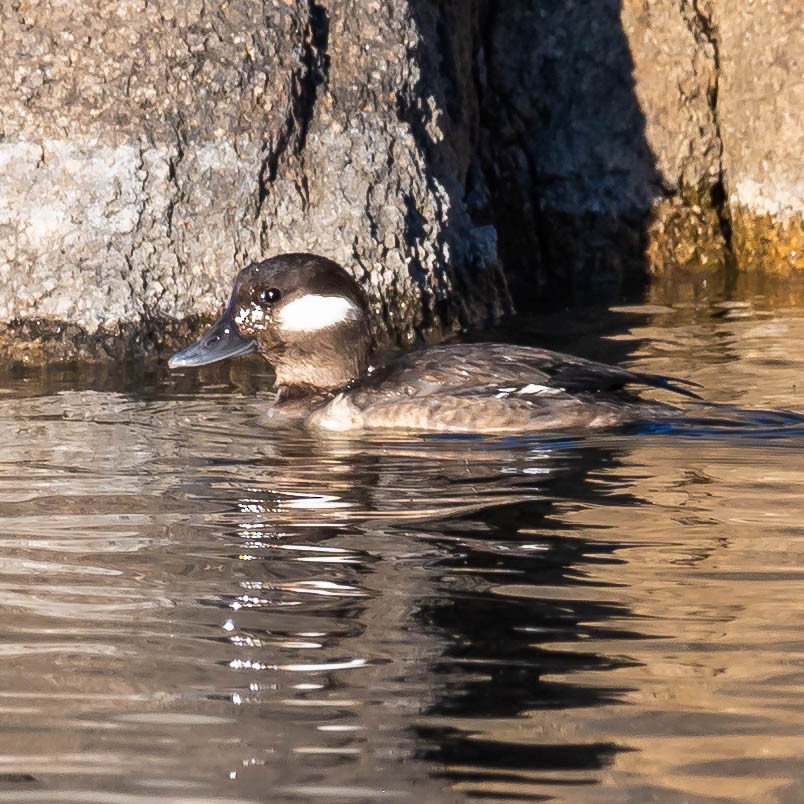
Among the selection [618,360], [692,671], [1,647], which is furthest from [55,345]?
[692,671]

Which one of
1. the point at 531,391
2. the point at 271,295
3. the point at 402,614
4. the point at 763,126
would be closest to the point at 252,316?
the point at 271,295

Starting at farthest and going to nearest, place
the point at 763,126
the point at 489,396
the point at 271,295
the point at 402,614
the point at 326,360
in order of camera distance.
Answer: the point at 763,126 < the point at 326,360 < the point at 271,295 < the point at 489,396 < the point at 402,614

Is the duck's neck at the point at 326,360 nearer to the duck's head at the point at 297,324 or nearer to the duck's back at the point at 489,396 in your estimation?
the duck's head at the point at 297,324

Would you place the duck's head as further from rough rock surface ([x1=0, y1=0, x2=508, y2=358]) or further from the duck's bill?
rough rock surface ([x1=0, y1=0, x2=508, y2=358])

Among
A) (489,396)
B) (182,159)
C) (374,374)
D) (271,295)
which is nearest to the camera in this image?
(489,396)

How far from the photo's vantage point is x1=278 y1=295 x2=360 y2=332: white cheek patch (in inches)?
283

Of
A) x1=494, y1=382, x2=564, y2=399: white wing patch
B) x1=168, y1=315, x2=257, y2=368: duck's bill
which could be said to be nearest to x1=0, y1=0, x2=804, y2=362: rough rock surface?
x1=168, y1=315, x2=257, y2=368: duck's bill

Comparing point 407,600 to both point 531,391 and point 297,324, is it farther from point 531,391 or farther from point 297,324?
point 297,324

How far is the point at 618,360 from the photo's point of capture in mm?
8109

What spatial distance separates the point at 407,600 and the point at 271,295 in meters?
3.28

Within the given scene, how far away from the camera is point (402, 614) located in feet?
13.0

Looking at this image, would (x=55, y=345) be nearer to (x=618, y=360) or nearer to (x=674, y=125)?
(x=618, y=360)

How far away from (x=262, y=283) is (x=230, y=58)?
1.74 meters

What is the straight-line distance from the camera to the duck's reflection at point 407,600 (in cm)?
327
